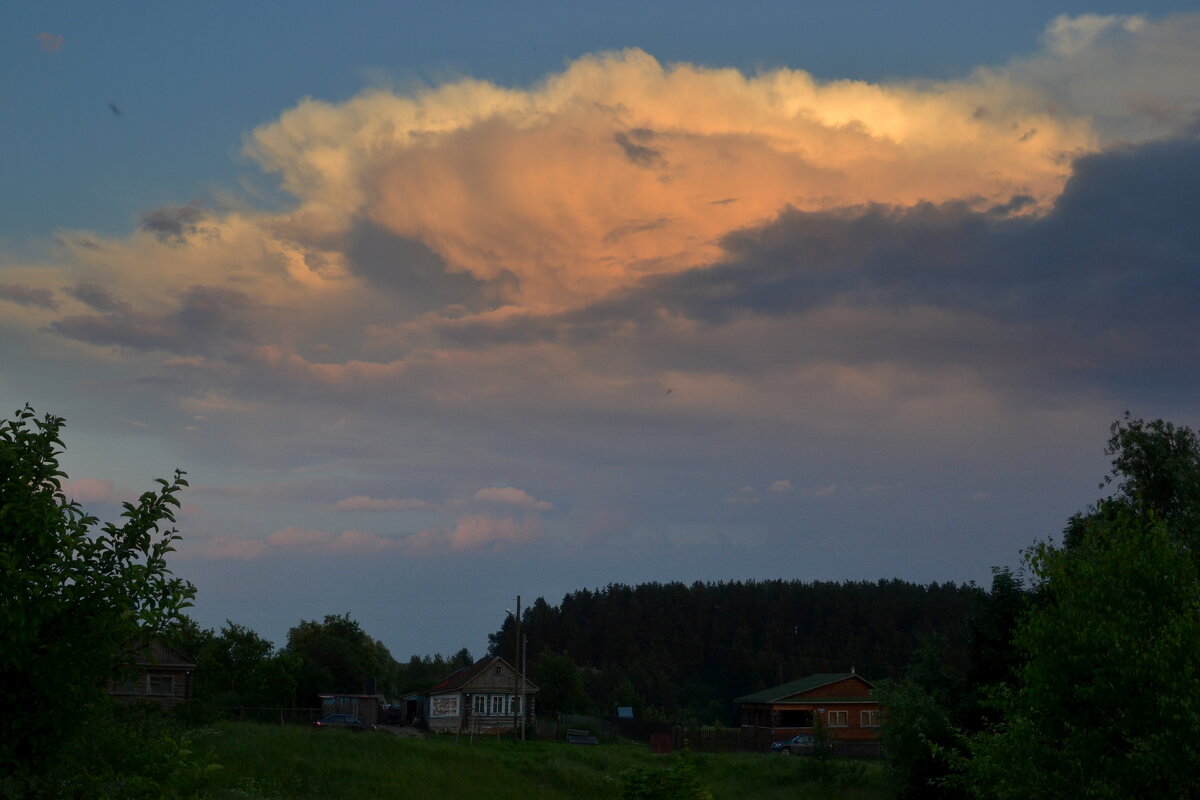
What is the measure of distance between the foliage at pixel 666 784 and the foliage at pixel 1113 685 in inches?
207

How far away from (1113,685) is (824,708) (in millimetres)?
63833

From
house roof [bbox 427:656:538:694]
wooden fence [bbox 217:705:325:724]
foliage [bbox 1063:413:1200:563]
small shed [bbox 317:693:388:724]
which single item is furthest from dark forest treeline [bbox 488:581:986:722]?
foliage [bbox 1063:413:1200:563]

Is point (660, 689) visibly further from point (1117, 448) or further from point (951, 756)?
point (951, 756)

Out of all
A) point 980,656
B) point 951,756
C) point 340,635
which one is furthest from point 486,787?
point 340,635

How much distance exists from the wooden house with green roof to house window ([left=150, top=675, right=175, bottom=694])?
39.6 meters

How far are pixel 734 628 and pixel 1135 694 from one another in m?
147

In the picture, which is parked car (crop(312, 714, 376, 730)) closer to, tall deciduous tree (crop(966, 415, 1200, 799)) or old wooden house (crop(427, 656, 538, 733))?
old wooden house (crop(427, 656, 538, 733))

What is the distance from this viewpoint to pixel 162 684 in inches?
2361

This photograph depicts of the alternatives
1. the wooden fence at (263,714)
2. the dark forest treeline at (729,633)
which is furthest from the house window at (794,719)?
the dark forest treeline at (729,633)

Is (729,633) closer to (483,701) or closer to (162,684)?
(483,701)

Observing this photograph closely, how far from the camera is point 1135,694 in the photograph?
620 inches

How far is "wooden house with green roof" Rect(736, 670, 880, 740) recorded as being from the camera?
7550cm

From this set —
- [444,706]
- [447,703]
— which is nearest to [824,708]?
[447,703]

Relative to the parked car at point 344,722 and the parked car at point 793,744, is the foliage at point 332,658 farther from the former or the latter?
the parked car at point 793,744
